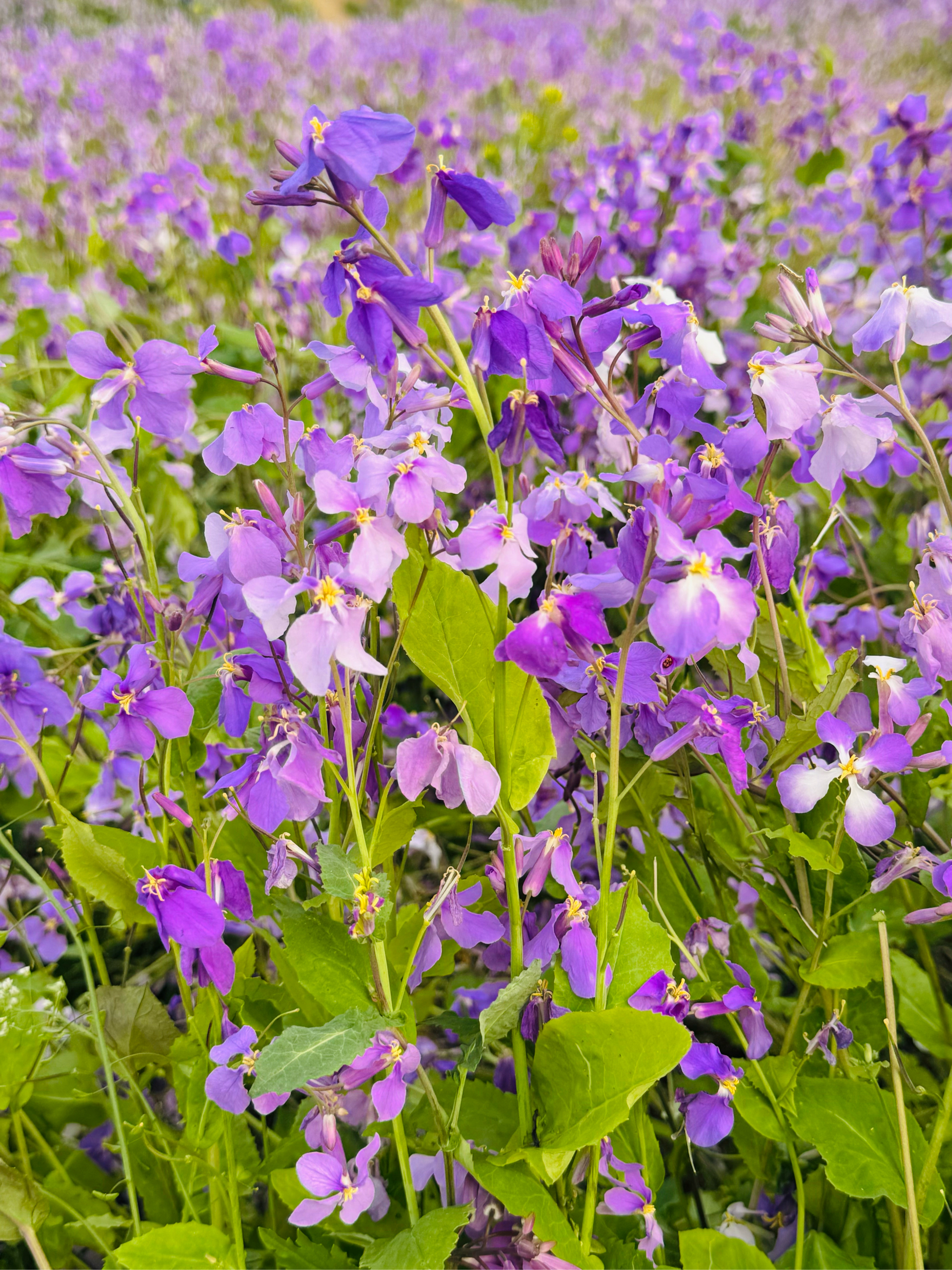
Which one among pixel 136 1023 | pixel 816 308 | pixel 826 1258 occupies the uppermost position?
pixel 816 308

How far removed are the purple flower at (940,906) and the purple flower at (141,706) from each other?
528 mm

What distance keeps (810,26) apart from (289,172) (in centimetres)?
972

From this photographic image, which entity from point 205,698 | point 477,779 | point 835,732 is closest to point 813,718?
point 835,732

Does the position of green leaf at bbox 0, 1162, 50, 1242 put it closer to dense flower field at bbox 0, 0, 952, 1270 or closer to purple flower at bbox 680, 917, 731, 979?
dense flower field at bbox 0, 0, 952, 1270

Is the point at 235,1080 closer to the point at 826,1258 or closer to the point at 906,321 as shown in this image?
the point at 826,1258

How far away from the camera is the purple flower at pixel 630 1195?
725 mm

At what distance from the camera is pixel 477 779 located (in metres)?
0.61

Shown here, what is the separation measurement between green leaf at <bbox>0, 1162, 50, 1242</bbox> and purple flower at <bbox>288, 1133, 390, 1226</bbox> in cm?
21

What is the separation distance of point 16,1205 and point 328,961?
311 mm

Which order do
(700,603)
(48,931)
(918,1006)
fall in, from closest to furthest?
(700,603), (918,1006), (48,931)

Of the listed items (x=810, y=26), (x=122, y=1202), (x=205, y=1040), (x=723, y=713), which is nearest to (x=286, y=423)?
A: (x=723, y=713)

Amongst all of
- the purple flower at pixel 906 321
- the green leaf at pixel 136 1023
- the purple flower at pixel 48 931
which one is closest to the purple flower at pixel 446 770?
the green leaf at pixel 136 1023

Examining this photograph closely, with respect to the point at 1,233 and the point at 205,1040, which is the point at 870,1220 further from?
the point at 1,233

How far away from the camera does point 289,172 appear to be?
606mm
